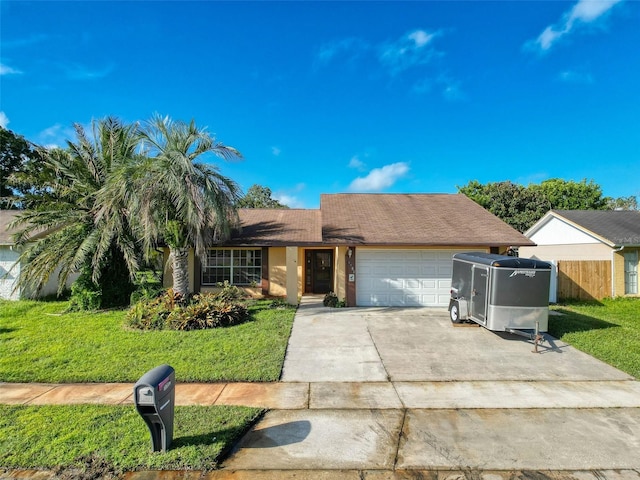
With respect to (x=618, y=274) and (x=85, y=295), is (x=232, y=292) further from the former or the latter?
(x=618, y=274)

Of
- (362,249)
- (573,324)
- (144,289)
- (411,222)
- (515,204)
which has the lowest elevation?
(573,324)

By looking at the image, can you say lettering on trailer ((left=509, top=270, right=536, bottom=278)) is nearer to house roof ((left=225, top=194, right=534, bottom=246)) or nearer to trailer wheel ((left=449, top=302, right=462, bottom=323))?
trailer wheel ((left=449, top=302, right=462, bottom=323))

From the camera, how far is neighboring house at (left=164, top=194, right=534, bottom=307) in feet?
42.3

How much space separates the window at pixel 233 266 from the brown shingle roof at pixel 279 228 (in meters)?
0.88

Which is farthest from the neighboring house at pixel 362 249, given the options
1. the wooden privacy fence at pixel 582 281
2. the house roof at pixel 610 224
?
the house roof at pixel 610 224

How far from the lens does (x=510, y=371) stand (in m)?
6.68

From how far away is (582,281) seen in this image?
14078 mm

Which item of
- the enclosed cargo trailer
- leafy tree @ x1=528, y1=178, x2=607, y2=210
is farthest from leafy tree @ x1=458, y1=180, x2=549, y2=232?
the enclosed cargo trailer

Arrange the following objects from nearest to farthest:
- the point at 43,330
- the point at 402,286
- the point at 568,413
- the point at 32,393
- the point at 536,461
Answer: the point at 536,461, the point at 568,413, the point at 32,393, the point at 43,330, the point at 402,286

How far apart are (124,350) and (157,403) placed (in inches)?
189

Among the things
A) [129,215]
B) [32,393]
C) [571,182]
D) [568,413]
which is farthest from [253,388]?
[571,182]

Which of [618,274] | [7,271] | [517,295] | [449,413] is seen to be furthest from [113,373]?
[618,274]

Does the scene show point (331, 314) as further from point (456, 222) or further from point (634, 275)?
point (634, 275)

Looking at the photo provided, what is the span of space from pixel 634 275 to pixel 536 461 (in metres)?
15.4
